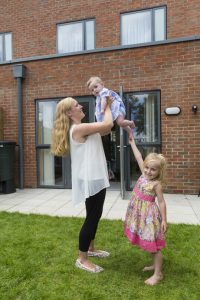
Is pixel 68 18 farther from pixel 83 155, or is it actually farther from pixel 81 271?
pixel 81 271

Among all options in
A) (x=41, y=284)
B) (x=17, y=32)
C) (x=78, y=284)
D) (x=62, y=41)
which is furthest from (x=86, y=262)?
(x=17, y=32)

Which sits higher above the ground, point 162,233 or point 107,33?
point 107,33

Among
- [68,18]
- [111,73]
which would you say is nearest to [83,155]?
[111,73]

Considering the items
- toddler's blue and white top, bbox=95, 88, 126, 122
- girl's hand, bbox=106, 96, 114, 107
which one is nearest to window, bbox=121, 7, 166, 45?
toddler's blue and white top, bbox=95, 88, 126, 122

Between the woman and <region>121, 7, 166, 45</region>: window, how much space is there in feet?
20.7

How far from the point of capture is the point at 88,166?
284 cm

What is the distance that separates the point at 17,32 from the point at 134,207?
326 inches

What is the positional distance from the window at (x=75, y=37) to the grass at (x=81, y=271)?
615cm

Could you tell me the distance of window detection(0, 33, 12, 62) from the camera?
970cm

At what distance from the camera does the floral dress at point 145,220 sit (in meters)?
2.73

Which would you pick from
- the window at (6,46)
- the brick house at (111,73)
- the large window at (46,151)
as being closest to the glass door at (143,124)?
the brick house at (111,73)

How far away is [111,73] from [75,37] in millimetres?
2777

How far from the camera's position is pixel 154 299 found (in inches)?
97.7

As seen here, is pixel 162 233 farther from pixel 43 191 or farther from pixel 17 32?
pixel 17 32
